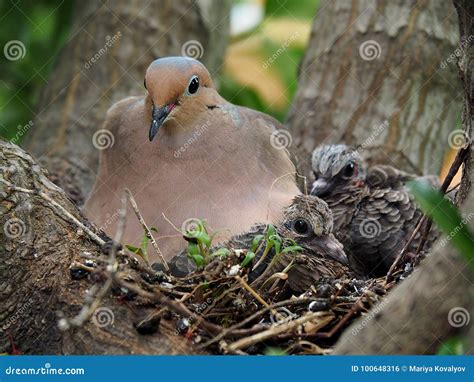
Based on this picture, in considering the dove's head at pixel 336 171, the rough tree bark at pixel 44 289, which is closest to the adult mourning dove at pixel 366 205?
the dove's head at pixel 336 171

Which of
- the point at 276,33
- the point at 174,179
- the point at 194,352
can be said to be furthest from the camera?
the point at 276,33

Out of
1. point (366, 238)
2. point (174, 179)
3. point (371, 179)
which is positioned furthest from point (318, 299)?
point (371, 179)

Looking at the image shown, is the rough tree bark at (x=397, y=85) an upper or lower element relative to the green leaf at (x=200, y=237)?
upper

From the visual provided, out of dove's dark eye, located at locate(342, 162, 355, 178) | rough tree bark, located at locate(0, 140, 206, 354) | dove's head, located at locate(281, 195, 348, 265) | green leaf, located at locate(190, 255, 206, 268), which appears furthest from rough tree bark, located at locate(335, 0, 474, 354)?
dove's dark eye, located at locate(342, 162, 355, 178)

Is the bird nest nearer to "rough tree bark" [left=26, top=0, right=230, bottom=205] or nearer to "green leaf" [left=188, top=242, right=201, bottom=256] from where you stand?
"green leaf" [left=188, top=242, right=201, bottom=256]

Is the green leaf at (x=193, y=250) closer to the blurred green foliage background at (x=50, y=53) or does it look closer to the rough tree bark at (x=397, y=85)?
the rough tree bark at (x=397, y=85)

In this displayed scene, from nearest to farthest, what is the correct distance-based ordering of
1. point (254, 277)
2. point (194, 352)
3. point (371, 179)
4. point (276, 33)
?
point (194, 352) → point (254, 277) → point (371, 179) → point (276, 33)

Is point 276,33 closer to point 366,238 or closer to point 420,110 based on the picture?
point 420,110

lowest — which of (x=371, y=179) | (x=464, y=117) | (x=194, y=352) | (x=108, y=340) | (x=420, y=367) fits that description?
(x=108, y=340)
